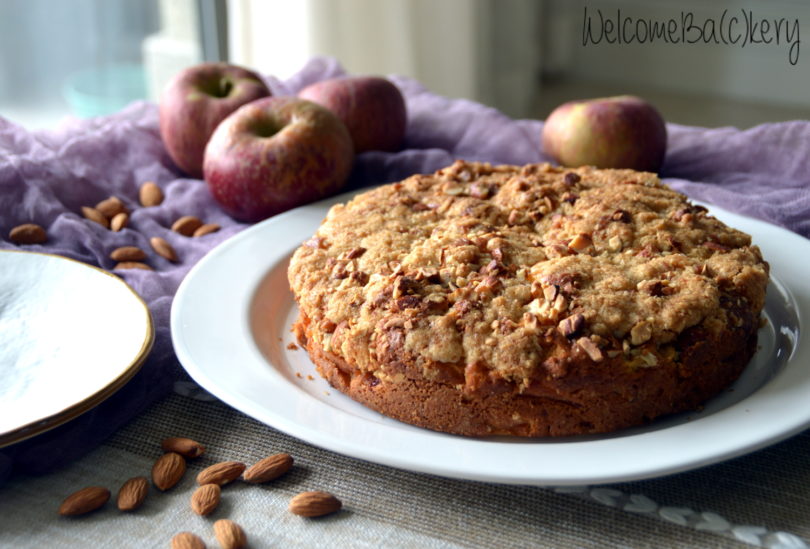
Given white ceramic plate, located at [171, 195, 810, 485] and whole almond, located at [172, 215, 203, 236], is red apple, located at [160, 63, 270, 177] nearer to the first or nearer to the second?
whole almond, located at [172, 215, 203, 236]

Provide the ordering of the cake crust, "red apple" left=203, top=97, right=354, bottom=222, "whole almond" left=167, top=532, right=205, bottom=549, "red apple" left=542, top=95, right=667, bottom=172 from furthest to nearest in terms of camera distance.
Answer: "red apple" left=542, top=95, right=667, bottom=172, "red apple" left=203, top=97, right=354, bottom=222, the cake crust, "whole almond" left=167, top=532, right=205, bottom=549

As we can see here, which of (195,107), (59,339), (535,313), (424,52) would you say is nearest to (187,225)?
(195,107)

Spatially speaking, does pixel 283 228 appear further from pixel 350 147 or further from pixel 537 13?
pixel 537 13

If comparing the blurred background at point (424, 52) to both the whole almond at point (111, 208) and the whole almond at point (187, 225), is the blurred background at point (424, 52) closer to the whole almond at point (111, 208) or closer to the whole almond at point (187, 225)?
the whole almond at point (187, 225)

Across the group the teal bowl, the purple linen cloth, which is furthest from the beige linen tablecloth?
the teal bowl

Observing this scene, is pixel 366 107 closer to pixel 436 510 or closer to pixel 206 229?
pixel 206 229

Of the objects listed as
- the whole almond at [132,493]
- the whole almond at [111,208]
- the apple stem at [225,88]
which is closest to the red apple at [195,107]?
the apple stem at [225,88]
